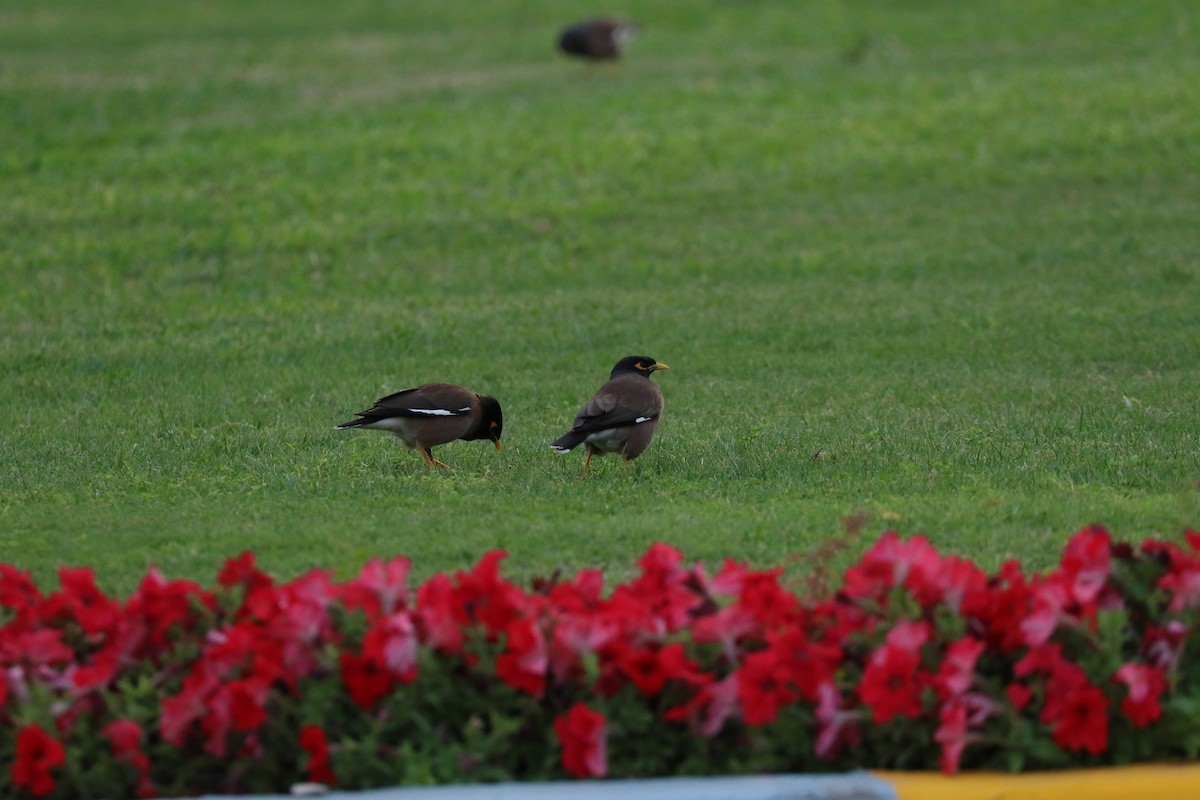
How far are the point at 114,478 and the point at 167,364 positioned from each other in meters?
4.38

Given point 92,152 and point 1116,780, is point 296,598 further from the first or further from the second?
point 92,152

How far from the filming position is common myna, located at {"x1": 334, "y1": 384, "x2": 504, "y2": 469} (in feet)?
34.4

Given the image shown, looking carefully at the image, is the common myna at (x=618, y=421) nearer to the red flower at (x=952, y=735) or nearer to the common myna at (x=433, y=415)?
the common myna at (x=433, y=415)

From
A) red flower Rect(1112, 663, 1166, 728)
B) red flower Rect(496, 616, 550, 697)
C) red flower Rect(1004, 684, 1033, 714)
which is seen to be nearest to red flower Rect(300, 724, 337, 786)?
red flower Rect(496, 616, 550, 697)

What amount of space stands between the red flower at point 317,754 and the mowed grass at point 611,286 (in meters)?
1.90

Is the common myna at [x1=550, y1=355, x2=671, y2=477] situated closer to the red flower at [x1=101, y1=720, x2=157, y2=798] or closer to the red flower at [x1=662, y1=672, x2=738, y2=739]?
the red flower at [x1=662, y1=672, x2=738, y2=739]

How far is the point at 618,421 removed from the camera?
989 centimetres

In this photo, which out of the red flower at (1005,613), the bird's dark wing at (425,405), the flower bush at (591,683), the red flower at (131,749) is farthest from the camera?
the bird's dark wing at (425,405)

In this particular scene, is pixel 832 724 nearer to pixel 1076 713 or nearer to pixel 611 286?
pixel 1076 713

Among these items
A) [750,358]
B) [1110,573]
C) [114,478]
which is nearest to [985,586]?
[1110,573]

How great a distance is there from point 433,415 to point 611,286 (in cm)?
678

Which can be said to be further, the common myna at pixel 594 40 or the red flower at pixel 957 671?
the common myna at pixel 594 40

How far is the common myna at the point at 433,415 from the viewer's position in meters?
10.5

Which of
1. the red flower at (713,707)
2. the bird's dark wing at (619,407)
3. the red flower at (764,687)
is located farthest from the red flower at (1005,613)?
the bird's dark wing at (619,407)
